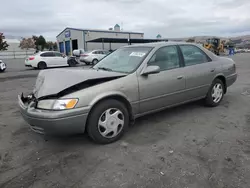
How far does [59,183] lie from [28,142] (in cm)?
135

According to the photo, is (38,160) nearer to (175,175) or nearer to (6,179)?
(6,179)

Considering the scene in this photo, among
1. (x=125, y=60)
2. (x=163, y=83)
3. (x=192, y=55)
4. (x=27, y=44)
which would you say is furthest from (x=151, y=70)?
(x=27, y=44)

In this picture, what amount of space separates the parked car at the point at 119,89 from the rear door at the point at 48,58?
13.7 meters

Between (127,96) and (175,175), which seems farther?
(127,96)

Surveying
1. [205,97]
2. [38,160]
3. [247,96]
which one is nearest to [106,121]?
[38,160]

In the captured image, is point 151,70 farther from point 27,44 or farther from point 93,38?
point 27,44

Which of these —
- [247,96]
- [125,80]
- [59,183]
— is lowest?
[59,183]

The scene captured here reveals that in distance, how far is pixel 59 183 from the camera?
8.05ft

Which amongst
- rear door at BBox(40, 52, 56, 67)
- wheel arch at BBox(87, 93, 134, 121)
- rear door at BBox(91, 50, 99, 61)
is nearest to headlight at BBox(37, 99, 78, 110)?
wheel arch at BBox(87, 93, 134, 121)

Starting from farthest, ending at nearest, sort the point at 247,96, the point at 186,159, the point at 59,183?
1. the point at 247,96
2. the point at 186,159
3. the point at 59,183

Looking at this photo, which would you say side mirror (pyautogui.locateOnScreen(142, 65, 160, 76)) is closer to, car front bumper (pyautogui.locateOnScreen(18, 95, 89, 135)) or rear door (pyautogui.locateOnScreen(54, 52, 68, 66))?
car front bumper (pyautogui.locateOnScreen(18, 95, 89, 135))

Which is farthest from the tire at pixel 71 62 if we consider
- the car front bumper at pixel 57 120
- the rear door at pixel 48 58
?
the car front bumper at pixel 57 120

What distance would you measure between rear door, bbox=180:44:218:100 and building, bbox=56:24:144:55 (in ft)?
107

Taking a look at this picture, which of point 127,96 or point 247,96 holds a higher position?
point 127,96
